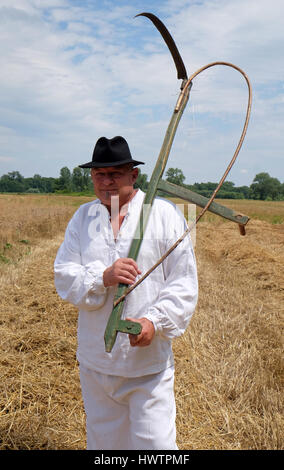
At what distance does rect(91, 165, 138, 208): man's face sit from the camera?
2.16m

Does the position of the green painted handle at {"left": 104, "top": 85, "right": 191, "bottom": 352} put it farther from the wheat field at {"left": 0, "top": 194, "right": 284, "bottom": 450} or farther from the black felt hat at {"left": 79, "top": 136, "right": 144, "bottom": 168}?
the wheat field at {"left": 0, "top": 194, "right": 284, "bottom": 450}

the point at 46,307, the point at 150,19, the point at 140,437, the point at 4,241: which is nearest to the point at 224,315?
the point at 46,307

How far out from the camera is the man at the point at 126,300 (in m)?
2.00

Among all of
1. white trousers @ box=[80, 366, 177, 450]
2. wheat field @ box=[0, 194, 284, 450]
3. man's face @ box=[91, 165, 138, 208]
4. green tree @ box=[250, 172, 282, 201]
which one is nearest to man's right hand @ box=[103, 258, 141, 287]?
man's face @ box=[91, 165, 138, 208]

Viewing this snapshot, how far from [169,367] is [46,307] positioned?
3612mm

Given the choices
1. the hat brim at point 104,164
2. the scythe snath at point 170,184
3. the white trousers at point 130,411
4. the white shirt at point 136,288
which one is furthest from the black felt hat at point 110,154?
the white trousers at point 130,411

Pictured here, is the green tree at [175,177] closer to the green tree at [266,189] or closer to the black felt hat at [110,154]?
the black felt hat at [110,154]

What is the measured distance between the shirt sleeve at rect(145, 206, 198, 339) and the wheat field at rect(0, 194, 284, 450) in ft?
4.79

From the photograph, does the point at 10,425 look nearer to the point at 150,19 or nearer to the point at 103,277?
the point at 103,277

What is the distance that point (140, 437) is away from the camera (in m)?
2.02

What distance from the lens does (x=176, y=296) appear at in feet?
6.46

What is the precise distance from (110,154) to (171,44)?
604mm

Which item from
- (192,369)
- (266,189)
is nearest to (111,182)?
(192,369)

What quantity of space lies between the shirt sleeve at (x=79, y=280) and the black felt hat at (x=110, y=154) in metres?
0.49
